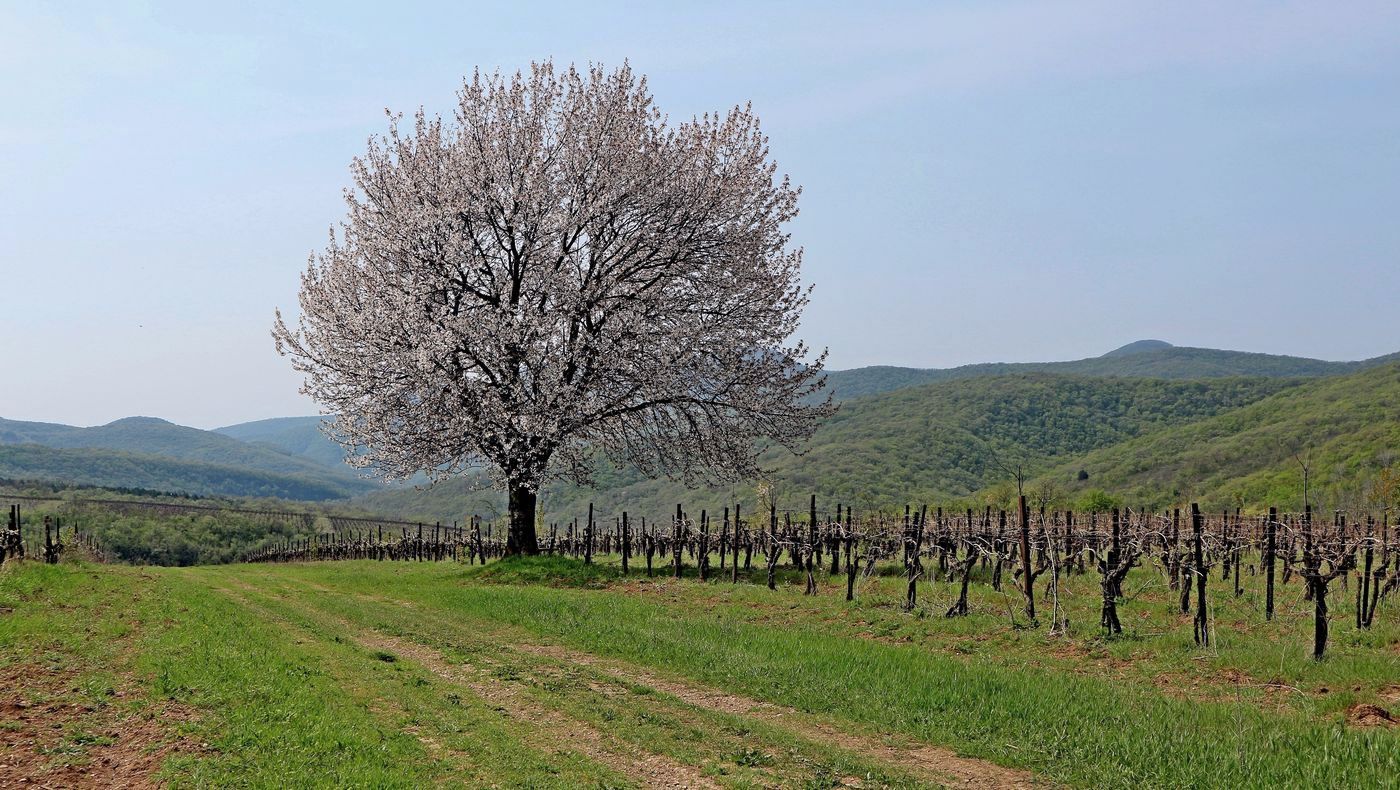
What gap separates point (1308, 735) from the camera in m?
9.22

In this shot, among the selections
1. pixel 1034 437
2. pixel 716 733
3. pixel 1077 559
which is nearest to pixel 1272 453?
pixel 1034 437

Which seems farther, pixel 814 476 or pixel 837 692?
pixel 814 476

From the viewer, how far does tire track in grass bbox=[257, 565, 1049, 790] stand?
8.62 m

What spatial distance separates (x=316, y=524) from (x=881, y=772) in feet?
384

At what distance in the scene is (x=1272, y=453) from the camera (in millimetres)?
83125

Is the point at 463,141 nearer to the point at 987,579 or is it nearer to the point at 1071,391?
the point at 987,579

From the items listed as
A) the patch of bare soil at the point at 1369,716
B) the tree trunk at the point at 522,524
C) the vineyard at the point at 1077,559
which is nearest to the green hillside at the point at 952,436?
the vineyard at the point at 1077,559

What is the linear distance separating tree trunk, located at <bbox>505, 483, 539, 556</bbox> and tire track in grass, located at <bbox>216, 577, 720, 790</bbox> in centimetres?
1425

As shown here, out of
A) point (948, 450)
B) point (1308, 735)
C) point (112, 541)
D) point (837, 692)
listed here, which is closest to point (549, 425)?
point (837, 692)

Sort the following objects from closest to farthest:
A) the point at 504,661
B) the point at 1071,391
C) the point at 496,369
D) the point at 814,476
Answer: the point at 504,661, the point at 496,369, the point at 814,476, the point at 1071,391

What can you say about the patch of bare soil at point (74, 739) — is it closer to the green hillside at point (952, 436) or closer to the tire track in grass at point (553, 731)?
the tire track in grass at point (553, 731)

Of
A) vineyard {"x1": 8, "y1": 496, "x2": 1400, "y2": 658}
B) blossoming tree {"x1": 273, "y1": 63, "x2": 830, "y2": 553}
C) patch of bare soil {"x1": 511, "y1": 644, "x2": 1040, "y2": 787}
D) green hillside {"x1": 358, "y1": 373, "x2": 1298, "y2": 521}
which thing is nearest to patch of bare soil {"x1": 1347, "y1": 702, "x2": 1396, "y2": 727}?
vineyard {"x1": 8, "y1": 496, "x2": 1400, "y2": 658}

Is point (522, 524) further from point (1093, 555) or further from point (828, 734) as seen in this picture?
point (828, 734)

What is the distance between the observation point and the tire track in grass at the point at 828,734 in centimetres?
862
